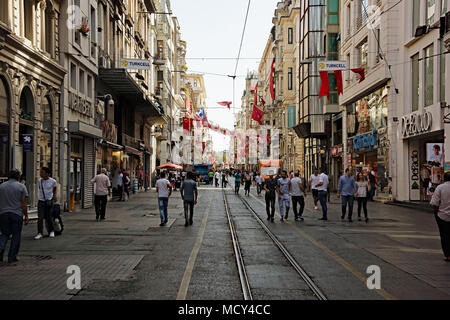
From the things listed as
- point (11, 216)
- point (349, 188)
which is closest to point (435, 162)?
point (349, 188)

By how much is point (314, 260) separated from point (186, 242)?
3490mm

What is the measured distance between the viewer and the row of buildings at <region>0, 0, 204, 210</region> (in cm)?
1587

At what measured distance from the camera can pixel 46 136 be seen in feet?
63.4

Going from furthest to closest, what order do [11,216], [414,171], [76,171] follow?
[414,171] < [76,171] < [11,216]

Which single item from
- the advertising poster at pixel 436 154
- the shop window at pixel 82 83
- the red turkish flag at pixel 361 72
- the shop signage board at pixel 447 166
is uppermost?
the red turkish flag at pixel 361 72

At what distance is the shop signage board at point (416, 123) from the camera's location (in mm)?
21875

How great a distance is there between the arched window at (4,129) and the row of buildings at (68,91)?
3cm

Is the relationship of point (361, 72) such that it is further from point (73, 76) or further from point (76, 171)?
point (76, 171)

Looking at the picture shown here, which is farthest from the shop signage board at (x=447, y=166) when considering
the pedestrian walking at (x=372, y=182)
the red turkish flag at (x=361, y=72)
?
the red turkish flag at (x=361, y=72)

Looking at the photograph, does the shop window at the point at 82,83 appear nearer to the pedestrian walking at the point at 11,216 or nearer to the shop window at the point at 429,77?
the pedestrian walking at the point at 11,216

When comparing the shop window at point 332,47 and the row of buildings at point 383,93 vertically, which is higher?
the shop window at point 332,47

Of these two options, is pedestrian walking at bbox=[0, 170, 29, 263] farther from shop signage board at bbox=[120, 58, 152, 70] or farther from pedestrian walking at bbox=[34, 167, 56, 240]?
shop signage board at bbox=[120, 58, 152, 70]

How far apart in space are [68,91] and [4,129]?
6291 mm

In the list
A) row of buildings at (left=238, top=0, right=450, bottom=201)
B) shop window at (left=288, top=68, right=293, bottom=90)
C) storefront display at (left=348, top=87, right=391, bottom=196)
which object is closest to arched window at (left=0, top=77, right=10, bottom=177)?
row of buildings at (left=238, top=0, right=450, bottom=201)
